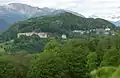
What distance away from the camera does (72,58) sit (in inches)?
2581

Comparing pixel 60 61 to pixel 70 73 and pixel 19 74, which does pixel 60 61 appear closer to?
pixel 70 73

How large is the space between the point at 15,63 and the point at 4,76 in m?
6.68

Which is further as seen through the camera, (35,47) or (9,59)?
(35,47)

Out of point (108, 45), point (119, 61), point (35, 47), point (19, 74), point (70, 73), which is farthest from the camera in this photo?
point (35, 47)

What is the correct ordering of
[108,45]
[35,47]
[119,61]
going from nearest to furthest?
[119,61] < [108,45] < [35,47]

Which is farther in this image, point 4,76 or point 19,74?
point 19,74

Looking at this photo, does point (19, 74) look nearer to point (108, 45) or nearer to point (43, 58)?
point (43, 58)

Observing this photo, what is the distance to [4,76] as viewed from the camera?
6306cm

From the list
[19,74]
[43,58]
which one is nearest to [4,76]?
[19,74]

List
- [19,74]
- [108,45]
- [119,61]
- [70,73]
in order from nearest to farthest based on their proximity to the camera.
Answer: [119,61] < [70,73] < [19,74] < [108,45]

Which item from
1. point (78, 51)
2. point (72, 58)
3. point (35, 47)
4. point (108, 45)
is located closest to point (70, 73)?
point (72, 58)

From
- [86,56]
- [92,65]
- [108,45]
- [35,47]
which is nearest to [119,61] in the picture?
[92,65]

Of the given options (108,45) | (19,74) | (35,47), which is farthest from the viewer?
(35,47)

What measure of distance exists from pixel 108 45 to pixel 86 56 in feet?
90.1
